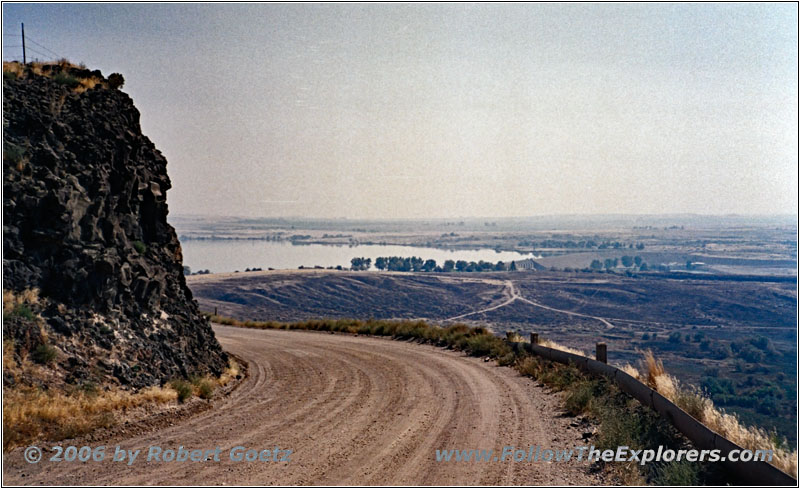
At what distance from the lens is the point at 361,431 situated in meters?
12.4

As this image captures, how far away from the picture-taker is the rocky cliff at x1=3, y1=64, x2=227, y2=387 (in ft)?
44.8

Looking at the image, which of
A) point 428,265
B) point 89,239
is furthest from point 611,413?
point 428,265

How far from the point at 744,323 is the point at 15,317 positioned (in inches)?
2352

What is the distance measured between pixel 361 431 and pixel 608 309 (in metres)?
64.0

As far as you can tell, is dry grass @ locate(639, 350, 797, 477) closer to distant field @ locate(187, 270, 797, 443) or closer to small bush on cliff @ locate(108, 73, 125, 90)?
distant field @ locate(187, 270, 797, 443)

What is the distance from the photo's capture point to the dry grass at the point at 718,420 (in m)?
8.67

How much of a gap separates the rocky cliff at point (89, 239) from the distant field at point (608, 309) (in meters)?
16.8

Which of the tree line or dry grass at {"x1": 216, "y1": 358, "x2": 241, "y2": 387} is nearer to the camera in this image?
dry grass at {"x1": 216, "y1": 358, "x2": 241, "y2": 387}

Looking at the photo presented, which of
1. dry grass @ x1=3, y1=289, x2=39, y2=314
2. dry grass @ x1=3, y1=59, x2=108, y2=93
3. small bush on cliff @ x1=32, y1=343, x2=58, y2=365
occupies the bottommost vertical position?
small bush on cliff @ x1=32, y1=343, x2=58, y2=365

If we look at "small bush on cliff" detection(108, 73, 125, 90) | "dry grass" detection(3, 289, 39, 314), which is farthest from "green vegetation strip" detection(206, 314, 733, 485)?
"small bush on cliff" detection(108, 73, 125, 90)

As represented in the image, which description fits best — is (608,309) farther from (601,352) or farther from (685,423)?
(685,423)

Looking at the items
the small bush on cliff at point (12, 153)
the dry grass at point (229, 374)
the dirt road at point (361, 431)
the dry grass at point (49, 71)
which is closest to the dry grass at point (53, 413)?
the dirt road at point (361, 431)

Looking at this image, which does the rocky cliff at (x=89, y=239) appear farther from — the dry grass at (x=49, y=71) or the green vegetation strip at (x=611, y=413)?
the green vegetation strip at (x=611, y=413)

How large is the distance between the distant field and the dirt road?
882 centimetres
